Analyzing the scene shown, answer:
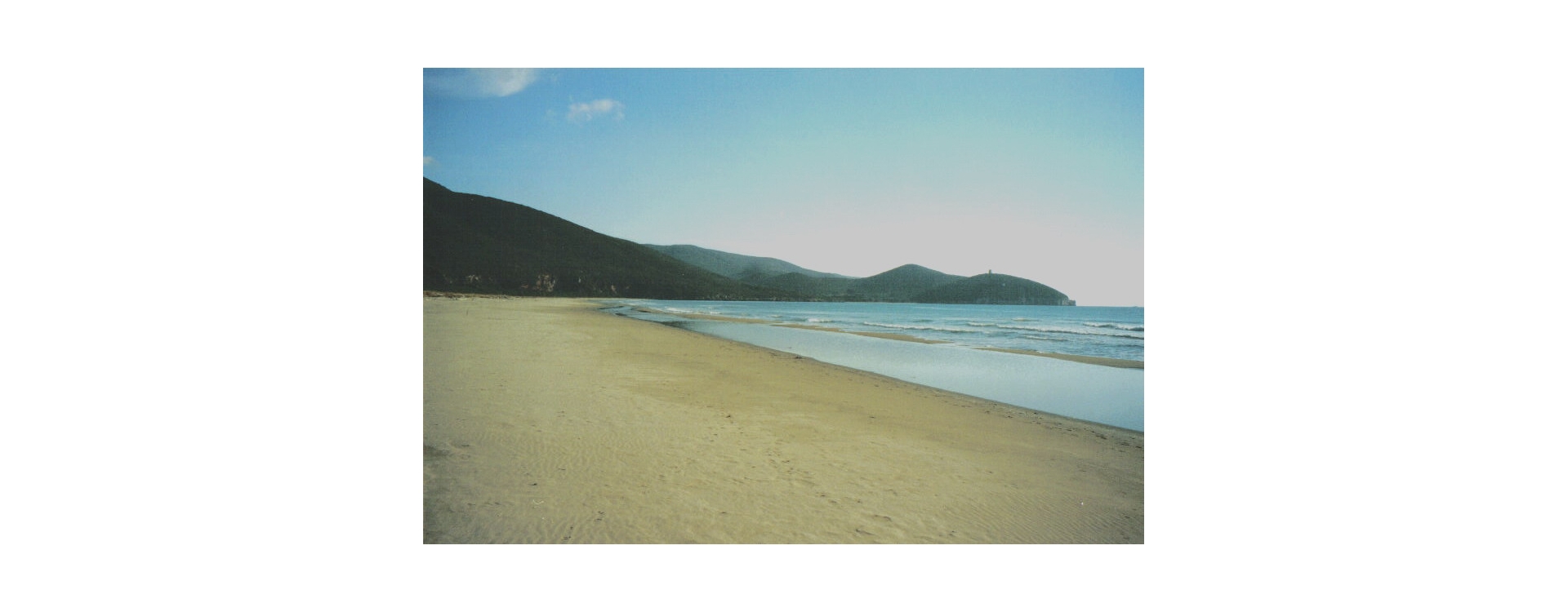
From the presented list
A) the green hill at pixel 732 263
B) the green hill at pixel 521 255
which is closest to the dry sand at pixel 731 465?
the green hill at pixel 521 255

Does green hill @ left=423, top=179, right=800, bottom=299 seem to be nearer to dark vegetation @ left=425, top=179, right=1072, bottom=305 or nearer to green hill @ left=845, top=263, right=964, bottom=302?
dark vegetation @ left=425, top=179, right=1072, bottom=305

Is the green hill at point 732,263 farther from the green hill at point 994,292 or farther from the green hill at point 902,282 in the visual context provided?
the green hill at point 994,292

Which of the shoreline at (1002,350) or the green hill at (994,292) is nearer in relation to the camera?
the green hill at (994,292)

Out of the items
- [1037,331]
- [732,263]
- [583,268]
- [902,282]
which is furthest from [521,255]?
[1037,331]
